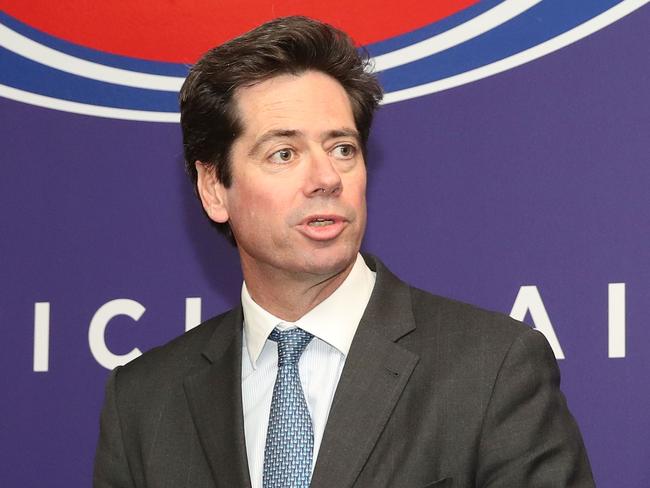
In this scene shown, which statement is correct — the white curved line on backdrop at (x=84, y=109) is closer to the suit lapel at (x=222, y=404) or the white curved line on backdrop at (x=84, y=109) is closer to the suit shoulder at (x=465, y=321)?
the suit lapel at (x=222, y=404)

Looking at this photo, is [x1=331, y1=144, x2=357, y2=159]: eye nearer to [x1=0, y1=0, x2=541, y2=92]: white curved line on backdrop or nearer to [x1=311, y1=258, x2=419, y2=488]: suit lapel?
[x1=311, y1=258, x2=419, y2=488]: suit lapel

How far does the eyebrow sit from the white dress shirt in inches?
9.7

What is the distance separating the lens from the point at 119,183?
3023 millimetres

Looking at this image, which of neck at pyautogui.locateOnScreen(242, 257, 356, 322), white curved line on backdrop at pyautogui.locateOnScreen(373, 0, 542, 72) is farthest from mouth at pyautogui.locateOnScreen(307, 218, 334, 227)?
white curved line on backdrop at pyautogui.locateOnScreen(373, 0, 542, 72)

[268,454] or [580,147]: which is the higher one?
[580,147]

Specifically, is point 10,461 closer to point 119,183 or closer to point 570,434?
point 119,183

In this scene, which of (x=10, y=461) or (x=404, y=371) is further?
(x=10, y=461)

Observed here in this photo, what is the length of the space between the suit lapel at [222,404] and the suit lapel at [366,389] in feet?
0.57

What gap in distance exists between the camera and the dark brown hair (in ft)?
7.76

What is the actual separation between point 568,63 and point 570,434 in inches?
39.4

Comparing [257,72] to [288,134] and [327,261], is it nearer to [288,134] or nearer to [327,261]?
[288,134]

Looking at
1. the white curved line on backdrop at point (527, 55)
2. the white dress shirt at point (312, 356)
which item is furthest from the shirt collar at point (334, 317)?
the white curved line on backdrop at point (527, 55)

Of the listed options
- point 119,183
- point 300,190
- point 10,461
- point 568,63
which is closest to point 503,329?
point 300,190

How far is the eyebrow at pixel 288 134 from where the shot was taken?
2.27 m
